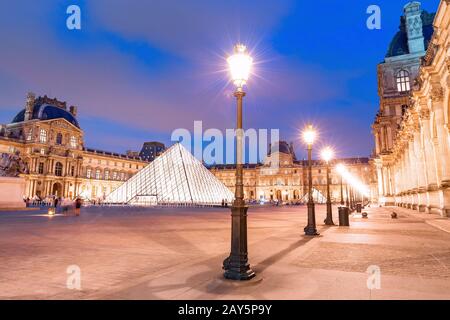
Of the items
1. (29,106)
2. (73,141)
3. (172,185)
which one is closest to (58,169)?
(73,141)

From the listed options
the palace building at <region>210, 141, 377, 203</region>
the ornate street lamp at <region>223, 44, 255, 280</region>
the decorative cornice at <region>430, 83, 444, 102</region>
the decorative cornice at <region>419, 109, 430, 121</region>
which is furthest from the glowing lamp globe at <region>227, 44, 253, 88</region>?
the palace building at <region>210, 141, 377, 203</region>

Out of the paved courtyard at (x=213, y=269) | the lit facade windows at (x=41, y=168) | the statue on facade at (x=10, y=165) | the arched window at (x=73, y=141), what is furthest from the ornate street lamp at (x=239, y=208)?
the arched window at (x=73, y=141)

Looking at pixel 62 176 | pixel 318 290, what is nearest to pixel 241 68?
pixel 318 290

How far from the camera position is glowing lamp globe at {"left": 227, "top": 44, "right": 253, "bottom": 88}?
452cm

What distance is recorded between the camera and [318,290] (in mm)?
3371

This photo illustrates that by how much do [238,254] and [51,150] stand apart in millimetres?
67419

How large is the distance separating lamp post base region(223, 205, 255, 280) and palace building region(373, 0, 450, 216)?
1079cm

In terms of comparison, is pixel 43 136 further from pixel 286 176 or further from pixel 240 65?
pixel 240 65

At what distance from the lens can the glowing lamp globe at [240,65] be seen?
4523 millimetres

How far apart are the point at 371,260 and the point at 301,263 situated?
124 centimetres

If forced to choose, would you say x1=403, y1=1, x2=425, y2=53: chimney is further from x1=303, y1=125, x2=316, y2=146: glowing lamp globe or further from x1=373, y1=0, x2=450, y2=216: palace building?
x1=303, y1=125, x2=316, y2=146: glowing lamp globe

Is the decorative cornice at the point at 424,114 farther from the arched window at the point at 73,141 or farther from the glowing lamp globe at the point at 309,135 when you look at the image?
the arched window at the point at 73,141

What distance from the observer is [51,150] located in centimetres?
6138
